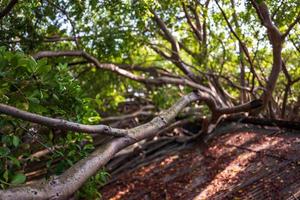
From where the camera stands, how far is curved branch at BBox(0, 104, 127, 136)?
235 cm

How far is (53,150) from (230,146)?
155 inches

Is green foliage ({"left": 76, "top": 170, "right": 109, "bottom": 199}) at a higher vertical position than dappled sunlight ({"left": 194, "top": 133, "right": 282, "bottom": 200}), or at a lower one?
higher

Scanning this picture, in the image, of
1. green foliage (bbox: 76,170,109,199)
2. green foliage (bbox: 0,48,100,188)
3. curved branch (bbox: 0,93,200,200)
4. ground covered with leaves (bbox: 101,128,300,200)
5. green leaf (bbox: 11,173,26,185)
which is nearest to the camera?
curved branch (bbox: 0,93,200,200)

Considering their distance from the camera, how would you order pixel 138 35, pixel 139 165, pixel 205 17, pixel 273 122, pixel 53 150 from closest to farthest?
pixel 53 150 → pixel 205 17 → pixel 138 35 → pixel 273 122 → pixel 139 165

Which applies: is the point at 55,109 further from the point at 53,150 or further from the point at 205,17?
the point at 205,17

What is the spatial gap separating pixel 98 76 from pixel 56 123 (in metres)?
4.31

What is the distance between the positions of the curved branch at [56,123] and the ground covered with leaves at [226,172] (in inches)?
90.8

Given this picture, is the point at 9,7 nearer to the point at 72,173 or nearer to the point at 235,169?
the point at 72,173

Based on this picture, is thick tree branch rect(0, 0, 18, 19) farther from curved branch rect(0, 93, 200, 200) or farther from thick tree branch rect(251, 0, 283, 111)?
thick tree branch rect(251, 0, 283, 111)

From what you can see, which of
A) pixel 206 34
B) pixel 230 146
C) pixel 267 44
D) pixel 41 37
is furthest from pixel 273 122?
pixel 41 37

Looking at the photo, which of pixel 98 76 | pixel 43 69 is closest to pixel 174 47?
pixel 98 76

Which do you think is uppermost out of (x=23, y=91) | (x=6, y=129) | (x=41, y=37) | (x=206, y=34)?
(x=41, y=37)

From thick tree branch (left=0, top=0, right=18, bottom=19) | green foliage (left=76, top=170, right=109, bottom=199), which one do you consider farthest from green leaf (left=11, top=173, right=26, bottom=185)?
thick tree branch (left=0, top=0, right=18, bottom=19)

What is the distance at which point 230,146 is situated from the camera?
6176 mm
